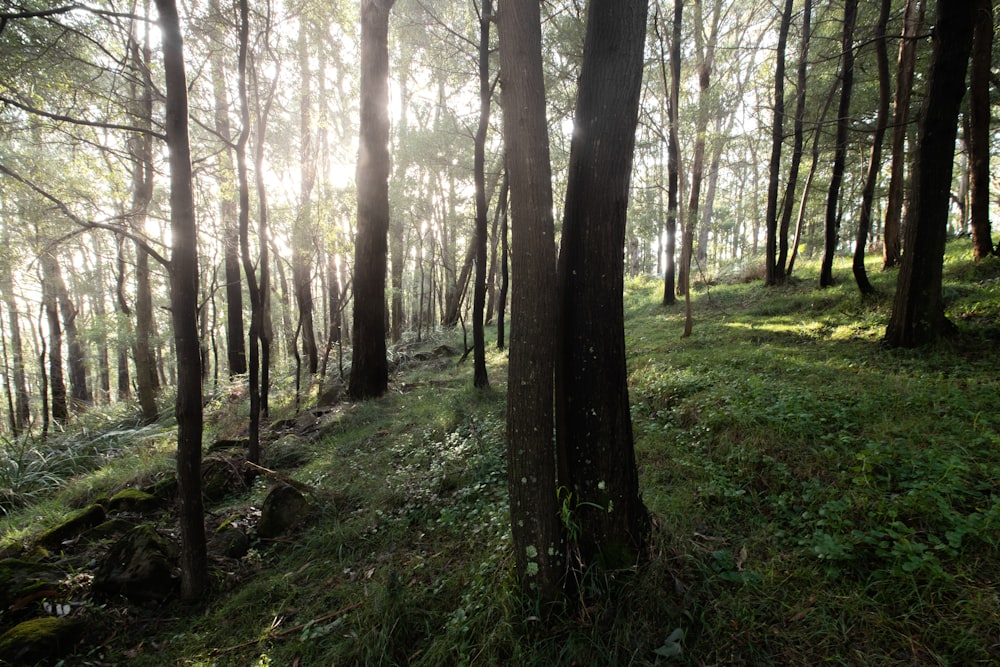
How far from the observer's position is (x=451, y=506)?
3.87 m

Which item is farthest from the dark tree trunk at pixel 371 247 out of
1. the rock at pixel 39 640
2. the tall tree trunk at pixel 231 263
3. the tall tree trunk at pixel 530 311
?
the tall tree trunk at pixel 530 311

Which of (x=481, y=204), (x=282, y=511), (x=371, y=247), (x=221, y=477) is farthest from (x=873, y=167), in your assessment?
(x=221, y=477)

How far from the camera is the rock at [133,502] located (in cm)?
453

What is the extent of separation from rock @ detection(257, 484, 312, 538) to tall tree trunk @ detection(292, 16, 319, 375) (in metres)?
5.59

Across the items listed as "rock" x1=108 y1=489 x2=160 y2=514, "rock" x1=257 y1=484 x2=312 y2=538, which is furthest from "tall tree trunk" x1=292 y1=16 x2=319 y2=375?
"rock" x1=257 y1=484 x2=312 y2=538

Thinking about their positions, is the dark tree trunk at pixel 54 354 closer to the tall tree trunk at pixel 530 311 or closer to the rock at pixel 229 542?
the rock at pixel 229 542

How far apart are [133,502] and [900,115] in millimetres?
12842

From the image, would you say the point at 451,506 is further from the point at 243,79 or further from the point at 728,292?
the point at 728,292

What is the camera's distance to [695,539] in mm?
2785

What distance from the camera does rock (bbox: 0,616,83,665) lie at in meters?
2.56

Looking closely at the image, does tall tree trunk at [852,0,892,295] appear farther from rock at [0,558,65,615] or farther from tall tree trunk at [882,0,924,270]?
rock at [0,558,65,615]

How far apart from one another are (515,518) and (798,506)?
2.11 m

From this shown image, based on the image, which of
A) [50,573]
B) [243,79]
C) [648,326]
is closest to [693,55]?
[648,326]

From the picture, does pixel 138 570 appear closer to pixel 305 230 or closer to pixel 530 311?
pixel 530 311
